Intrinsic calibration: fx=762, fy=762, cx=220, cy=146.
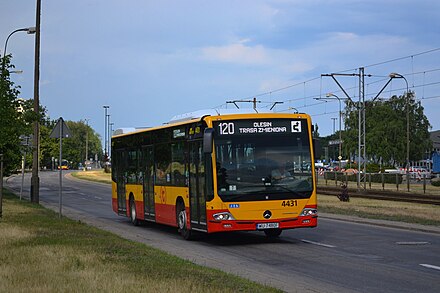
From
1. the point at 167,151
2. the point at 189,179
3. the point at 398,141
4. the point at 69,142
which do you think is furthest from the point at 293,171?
the point at 69,142

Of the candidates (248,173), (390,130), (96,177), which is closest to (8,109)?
(248,173)

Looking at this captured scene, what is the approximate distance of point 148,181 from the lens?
867 inches

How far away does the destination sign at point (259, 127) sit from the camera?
17344 mm

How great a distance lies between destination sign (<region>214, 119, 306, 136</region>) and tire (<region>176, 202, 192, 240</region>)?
2.66m

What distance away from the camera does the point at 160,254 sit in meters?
14.2

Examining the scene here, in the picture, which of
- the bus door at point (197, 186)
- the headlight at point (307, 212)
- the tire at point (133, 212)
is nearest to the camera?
the headlight at point (307, 212)

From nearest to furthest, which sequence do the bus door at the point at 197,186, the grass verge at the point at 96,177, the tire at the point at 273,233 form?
the bus door at the point at 197,186, the tire at the point at 273,233, the grass verge at the point at 96,177

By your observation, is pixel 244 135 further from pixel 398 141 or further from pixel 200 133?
pixel 398 141

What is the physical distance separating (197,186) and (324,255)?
3.77 meters

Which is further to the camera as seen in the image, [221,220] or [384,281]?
[221,220]

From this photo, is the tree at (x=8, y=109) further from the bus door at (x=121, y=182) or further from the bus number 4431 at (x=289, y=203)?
the bus number 4431 at (x=289, y=203)

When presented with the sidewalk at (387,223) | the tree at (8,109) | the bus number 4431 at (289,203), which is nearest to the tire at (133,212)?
the tree at (8,109)

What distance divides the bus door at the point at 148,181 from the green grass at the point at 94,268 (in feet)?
14.2

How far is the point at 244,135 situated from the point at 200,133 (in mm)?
1079
